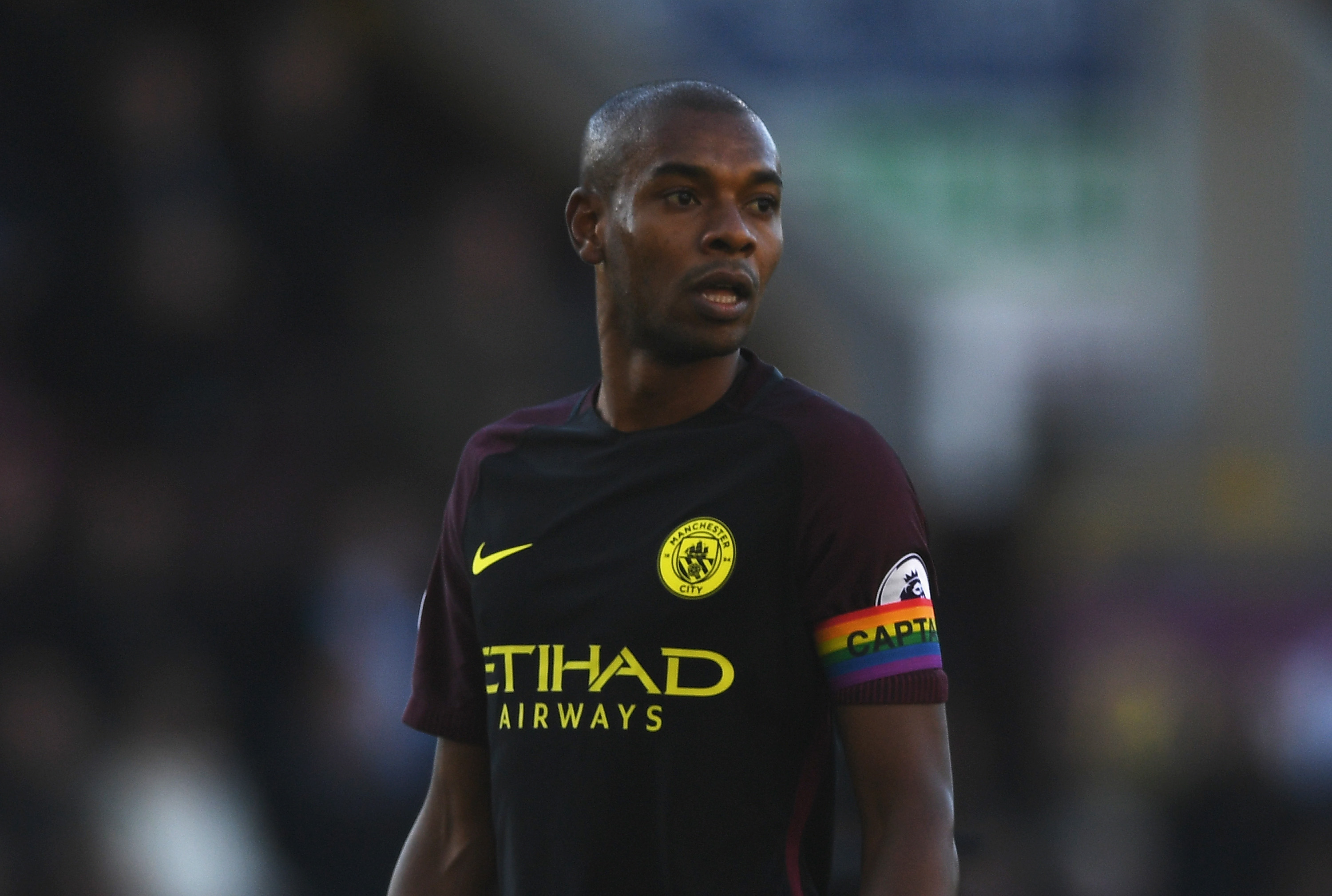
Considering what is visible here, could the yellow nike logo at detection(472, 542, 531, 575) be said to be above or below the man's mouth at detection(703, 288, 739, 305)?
below

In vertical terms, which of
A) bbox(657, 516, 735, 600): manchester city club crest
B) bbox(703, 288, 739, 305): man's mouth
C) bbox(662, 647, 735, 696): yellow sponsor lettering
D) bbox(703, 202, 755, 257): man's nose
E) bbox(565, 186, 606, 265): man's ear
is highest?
bbox(565, 186, 606, 265): man's ear

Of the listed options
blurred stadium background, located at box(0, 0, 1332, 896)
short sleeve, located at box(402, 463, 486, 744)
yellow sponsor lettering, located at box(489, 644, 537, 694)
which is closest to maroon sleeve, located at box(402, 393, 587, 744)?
short sleeve, located at box(402, 463, 486, 744)

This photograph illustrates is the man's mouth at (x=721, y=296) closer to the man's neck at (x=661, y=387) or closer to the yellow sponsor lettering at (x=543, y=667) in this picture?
the man's neck at (x=661, y=387)

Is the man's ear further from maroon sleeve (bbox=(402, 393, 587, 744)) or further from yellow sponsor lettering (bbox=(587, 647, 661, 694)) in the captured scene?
yellow sponsor lettering (bbox=(587, 647, 661, 694))

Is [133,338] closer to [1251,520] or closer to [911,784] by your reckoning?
[911,784]

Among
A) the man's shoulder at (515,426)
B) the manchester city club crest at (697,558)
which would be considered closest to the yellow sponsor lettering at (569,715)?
the manchester city club crest at (697,558)

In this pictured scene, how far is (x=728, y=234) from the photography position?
7.64 ft

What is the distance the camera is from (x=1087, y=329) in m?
16.0

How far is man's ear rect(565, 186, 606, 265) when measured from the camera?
253 cm

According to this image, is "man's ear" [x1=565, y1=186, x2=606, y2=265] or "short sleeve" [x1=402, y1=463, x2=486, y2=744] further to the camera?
"short sleeve" [x1=402, y1=463, x2=486, y2=744]

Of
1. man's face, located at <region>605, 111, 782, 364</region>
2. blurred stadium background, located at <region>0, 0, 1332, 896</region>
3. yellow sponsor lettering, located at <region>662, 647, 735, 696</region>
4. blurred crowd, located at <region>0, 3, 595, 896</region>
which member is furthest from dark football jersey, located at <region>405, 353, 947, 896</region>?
blurred crowd, located at <region>0, 3, 595, 896</region>

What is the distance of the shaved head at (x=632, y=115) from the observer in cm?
239

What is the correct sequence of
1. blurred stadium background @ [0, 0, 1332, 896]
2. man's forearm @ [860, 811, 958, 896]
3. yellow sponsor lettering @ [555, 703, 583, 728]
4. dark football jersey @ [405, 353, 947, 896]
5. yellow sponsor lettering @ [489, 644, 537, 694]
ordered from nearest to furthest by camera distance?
man's forearm @ [860, 811, 958, 896] < dark football jersey @ [405, 353, 947, 896] < yellow sponsor lettering @ [555, 703, 583, 728] < yellow sponsor lettering @ [489, 644, 537, 694] < blurred stadium background @ [0, 0, 1332, 896]

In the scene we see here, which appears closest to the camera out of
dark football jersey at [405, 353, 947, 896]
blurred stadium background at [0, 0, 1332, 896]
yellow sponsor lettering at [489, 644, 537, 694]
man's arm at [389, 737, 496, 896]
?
dark football jersey at [405, 353, 947, 896]
